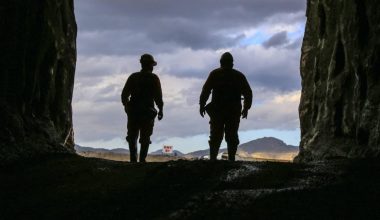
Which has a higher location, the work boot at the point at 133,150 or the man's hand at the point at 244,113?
the man's hand at the point at 244,113

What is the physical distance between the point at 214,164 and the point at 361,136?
12.5 feet

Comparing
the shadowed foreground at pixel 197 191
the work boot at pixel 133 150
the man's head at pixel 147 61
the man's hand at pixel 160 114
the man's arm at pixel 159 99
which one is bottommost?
the shadowed foreground at pixel 197 191

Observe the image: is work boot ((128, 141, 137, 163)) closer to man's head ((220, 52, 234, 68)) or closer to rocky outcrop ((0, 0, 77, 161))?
rocky outcrop ((0, 0, 77, 161))

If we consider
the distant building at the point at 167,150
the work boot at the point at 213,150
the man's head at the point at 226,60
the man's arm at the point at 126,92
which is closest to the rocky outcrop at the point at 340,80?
the work boot at the point at 213,150

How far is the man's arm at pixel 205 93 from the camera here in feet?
48.1

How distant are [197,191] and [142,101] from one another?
6.50 metres

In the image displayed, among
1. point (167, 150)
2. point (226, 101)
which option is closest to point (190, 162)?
point (226, 101)

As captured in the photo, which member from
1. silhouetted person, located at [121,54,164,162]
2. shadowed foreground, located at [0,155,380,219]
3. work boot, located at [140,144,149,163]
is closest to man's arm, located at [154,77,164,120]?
silhouetted person, located at [121,54,164,162]

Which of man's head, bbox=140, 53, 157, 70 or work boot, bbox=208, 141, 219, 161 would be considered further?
work boot, bbox=208, 141, 219, 161

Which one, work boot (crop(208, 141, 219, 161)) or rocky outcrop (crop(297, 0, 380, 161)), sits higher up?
rocky outcrop (crop(297, 0, 380, 161))

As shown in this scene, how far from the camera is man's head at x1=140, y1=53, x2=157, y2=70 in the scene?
14672 mm

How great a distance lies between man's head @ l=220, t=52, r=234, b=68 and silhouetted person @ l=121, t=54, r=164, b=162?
4.95 ft

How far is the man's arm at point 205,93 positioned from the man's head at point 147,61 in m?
1.28

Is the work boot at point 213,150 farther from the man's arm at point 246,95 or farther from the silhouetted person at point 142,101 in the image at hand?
the silhouetted person at point 142,101
